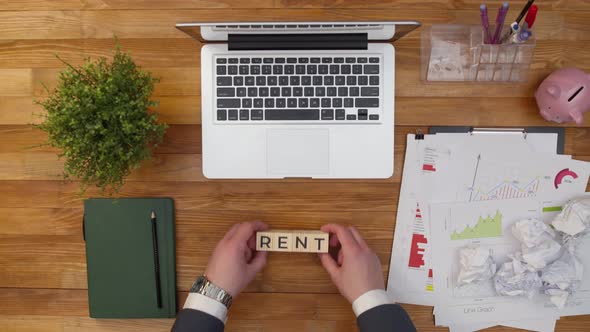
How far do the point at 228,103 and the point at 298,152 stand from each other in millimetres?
198

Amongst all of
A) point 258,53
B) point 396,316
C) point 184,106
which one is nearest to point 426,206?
point 396,316

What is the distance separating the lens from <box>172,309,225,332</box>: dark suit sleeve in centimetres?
91

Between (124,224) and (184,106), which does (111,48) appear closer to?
(184,106)

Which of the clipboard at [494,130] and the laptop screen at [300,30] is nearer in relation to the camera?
the laptop screen at [300,30]

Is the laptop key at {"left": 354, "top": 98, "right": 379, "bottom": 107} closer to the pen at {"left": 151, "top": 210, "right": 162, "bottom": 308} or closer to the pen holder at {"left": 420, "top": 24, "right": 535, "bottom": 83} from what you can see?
the pen holder at {"left": 420, "top": 24, "right": 535, "bottom": 83}

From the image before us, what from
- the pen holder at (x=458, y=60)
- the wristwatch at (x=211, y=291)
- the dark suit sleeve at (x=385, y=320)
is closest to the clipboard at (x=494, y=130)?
the pen holder at (x=458, y=60)

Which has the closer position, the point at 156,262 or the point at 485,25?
the point at 485,25

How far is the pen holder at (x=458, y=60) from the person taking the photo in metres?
0.99

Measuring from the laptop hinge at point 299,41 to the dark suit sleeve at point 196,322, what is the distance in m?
0.61

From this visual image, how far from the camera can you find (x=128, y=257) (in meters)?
1.03

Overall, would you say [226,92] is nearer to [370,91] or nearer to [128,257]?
[370,91]

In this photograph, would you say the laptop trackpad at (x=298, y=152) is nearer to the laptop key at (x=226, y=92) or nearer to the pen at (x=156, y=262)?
the laptop key at (x=226, y=92)

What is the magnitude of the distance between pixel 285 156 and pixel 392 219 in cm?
32

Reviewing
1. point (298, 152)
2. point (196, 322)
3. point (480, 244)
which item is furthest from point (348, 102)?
point (196, 322)
